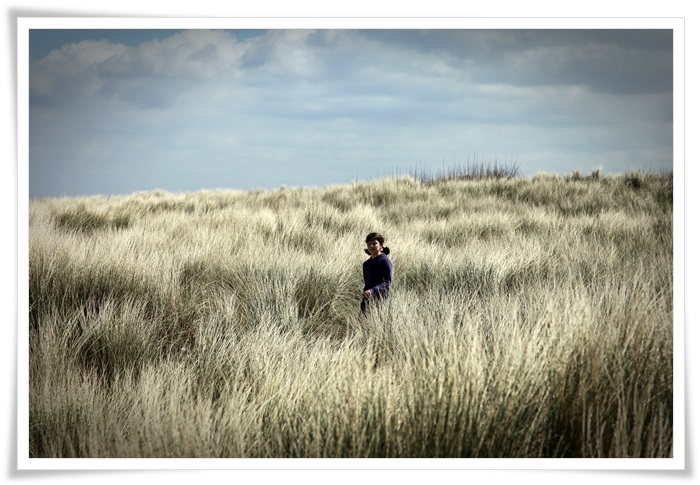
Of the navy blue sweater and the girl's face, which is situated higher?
the girl's face

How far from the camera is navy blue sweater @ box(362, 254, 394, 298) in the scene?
3662 mm

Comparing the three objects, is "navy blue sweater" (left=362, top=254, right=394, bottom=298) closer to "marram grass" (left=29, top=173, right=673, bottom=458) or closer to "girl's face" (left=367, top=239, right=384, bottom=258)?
"girl's face" (left=367, top=239, right=384, bottom=258)

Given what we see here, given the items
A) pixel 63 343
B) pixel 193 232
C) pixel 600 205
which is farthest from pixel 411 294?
pixel 600 205

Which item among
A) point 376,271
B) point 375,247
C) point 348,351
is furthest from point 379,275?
point 348,351

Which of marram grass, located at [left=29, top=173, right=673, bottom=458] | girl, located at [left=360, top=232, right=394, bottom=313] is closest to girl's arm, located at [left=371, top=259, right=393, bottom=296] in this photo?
girl, located at [left=360, top=232, right=394, bottom=313]

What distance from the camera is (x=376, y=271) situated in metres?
3.71

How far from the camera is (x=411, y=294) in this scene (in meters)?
4.24

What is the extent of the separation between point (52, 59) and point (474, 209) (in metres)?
6.80

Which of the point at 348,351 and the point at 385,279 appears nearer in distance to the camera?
the point at 348,351

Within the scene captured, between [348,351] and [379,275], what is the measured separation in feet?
2.39

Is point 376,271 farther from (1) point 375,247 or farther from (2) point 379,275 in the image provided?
(1) point 375,247

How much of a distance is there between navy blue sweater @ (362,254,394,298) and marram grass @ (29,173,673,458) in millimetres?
171

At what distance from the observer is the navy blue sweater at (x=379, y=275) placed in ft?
12.0

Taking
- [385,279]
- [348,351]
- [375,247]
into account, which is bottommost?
[348,351]
